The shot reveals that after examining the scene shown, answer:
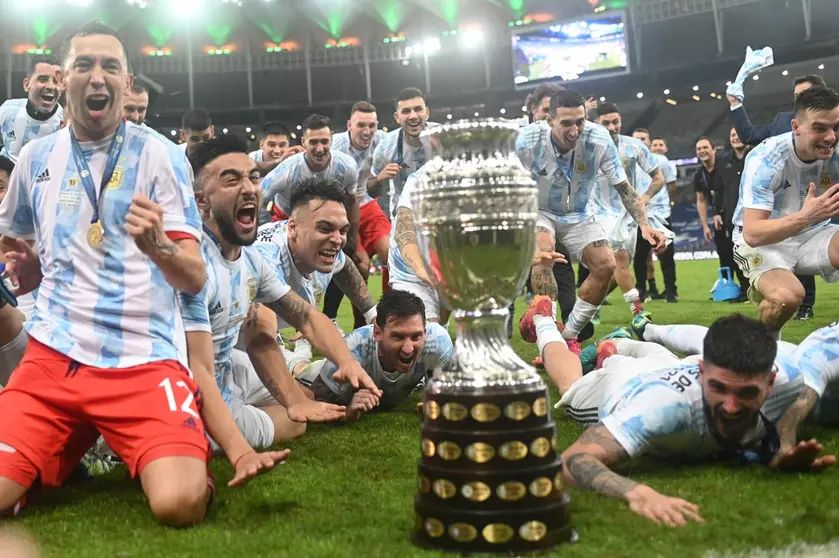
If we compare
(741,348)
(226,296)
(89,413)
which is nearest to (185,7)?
(226,296)

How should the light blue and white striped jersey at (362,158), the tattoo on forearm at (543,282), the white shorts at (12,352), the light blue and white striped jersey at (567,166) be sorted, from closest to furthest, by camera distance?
the white shorts at (12,352) → the tattoo on forearm at (543,282) → the light blue and white striped jersey at (567,166) → the light blue and white striped jersey at (362,158)

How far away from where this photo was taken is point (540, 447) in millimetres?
2340

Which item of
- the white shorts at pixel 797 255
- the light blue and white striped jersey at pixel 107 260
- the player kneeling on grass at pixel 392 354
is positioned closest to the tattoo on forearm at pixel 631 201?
the white shorts at pixel 797 255

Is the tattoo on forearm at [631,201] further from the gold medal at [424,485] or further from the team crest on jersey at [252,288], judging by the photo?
the gold medal at [424,485]

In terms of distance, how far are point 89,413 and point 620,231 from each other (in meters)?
7.12

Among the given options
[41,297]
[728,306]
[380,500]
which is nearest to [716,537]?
[380,500]

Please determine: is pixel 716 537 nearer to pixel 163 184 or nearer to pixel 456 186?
pixel 456 186

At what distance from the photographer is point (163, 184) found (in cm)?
320

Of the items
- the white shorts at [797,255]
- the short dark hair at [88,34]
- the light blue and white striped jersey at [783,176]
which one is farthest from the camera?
the white shorts at [797,255]

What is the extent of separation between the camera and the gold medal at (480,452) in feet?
7.51

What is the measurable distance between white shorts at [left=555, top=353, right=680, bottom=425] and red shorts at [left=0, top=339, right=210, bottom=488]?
1856 mm

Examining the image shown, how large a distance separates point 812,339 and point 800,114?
1.98 metres

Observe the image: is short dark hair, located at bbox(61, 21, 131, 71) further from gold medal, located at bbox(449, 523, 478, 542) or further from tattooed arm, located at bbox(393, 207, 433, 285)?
tattooed arm, located at bbox(393, 207, 433, 285)

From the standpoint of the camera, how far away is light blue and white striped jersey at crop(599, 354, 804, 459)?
2.92m
